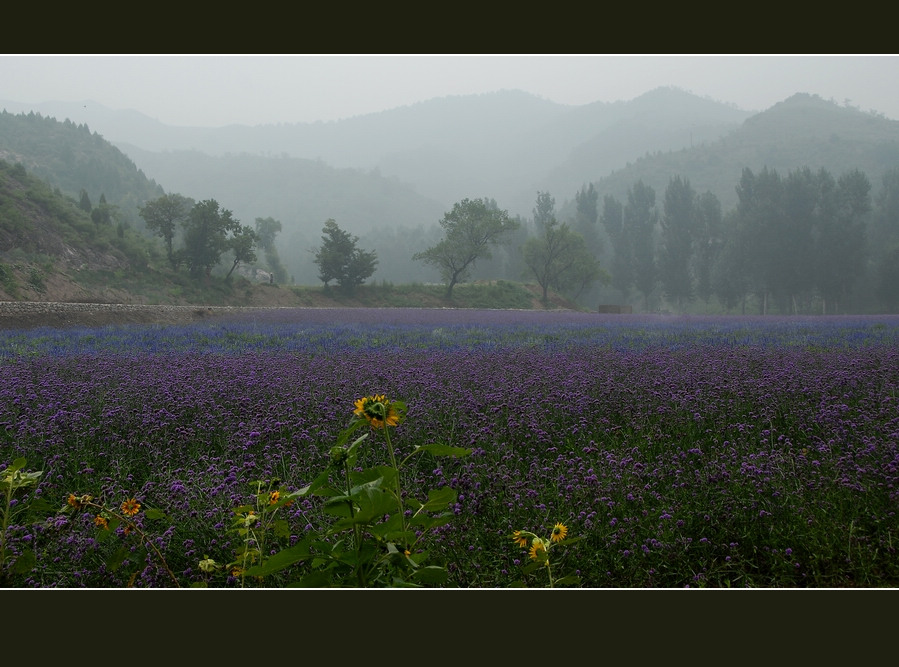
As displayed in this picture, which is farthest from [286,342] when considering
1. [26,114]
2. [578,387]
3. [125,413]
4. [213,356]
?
[26,114]

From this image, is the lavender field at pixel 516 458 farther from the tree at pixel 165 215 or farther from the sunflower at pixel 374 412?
the tree at pixel 165 215

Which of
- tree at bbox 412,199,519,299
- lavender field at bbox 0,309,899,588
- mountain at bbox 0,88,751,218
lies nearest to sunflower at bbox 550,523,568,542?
lavender field at bbox 0,309,899,588

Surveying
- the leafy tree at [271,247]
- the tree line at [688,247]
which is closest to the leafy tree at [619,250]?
the tree line at [688,247]

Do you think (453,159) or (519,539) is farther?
(453,159)

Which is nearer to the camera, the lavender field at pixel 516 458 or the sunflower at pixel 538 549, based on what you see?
the sunflower at pixel 538 549

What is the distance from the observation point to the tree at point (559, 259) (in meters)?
45.8

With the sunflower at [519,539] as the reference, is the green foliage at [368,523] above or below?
above

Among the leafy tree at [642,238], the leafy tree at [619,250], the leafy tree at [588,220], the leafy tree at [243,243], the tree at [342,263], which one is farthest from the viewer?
the leafy tree at [588,220]

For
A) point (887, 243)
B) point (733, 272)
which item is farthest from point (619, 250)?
point (887, 243)

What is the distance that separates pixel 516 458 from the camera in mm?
3725

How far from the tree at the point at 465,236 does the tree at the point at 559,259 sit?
12.6ft

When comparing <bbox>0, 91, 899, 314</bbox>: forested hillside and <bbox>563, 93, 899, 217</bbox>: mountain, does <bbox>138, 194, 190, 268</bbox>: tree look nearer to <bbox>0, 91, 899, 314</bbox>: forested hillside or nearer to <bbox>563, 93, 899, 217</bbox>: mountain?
<bbox>0, 91, 899, 314</bbox>: forested hillside

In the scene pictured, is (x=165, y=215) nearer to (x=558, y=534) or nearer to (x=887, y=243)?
(x=558, y=534)

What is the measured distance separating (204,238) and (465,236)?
1915cm
